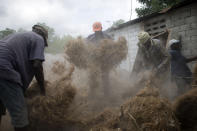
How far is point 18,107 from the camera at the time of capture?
7.69 ft

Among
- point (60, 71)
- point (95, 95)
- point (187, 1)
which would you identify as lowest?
point (95, 95)

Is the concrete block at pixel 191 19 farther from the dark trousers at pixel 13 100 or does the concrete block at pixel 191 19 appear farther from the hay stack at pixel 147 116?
the dark trousers at pixel 13 100

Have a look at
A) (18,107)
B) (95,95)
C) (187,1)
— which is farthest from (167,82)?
(18,107)

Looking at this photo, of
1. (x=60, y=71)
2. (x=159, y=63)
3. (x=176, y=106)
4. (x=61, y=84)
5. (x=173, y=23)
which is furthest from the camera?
(x=173, y=23)

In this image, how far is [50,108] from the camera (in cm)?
291

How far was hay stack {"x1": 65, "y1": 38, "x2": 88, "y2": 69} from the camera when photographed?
428 centimetres

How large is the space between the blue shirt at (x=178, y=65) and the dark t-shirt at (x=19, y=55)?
3917 millimetres

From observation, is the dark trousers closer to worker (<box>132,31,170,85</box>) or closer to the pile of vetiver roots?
the pile of vetiver roots

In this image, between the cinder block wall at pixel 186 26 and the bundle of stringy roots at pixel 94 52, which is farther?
the cinder block wall at pixel 186 26

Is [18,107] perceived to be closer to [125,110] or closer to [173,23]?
[125,110]

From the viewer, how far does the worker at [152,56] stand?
4367 mm

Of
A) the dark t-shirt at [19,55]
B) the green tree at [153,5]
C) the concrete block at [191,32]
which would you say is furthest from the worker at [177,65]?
the green tree at [153,5]

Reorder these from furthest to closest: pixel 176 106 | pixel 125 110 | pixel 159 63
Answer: pixel 159 63, pixel 176 106, pixel 125 110

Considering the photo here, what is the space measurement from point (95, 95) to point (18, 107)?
2483mm
